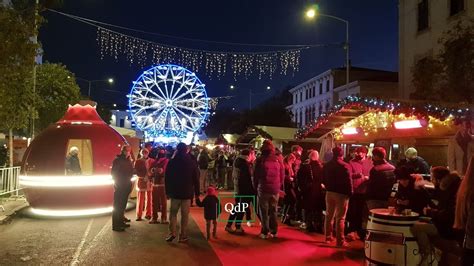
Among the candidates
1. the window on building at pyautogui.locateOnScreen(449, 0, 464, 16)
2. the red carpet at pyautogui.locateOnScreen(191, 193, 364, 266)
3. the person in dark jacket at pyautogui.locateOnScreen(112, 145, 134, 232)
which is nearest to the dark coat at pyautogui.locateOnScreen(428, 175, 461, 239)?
the red carpet at pyautogui.locateOnScreen(191, 193, 364, 266)

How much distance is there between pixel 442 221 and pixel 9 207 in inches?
438

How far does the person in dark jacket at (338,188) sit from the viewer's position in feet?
27.7

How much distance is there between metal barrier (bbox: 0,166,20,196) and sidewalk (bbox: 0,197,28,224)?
26 centimetres

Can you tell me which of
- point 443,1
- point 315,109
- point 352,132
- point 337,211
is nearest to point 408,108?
point 337,211

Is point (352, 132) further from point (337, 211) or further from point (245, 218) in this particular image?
point (337, 211)

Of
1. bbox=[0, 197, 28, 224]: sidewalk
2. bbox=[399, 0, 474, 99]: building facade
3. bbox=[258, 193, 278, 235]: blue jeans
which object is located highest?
bbox=[399, 0, 474, 99]: building facade

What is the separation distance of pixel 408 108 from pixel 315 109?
43.8 metres

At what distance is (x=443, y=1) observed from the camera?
71.2 ft

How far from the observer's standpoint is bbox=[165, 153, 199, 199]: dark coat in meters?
8.81

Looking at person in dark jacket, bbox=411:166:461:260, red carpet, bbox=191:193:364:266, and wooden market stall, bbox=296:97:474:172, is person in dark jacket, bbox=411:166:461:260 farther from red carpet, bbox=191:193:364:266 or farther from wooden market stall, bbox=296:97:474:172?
wooden market stall, bbox=296:97:474:172

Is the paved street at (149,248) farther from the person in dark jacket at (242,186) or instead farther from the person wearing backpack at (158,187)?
the person wearing backpack at (158,187)

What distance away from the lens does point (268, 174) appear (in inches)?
360

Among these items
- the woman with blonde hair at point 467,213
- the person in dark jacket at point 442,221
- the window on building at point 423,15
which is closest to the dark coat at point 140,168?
the person in dark jacket at point 442,221

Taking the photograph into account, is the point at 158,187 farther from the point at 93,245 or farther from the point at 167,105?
the point at 167,105
